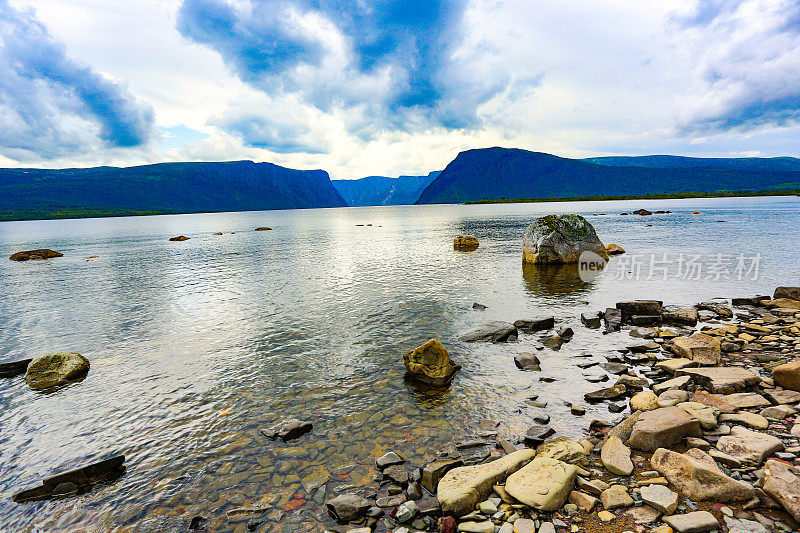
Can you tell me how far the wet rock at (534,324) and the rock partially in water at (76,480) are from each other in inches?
688

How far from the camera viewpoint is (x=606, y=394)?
1223 cm

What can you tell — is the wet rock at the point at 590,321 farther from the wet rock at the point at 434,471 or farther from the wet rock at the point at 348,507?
the wet rock at the point at 348,507

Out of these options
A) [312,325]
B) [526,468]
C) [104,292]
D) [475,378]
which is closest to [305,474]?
[526,468]

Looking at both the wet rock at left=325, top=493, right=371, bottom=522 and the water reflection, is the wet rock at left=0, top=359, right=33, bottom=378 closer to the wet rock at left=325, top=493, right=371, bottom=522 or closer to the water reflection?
the wet rock at left=325, top=493, right=371, bottom=522

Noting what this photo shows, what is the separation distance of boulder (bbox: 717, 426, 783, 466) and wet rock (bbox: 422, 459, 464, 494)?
19.3 feet

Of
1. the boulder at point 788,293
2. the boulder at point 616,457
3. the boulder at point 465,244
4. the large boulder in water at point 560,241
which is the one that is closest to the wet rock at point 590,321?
the boulder at point 616,457

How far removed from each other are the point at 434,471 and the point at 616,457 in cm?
417

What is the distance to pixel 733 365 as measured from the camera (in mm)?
13688

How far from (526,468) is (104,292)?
3917 cm

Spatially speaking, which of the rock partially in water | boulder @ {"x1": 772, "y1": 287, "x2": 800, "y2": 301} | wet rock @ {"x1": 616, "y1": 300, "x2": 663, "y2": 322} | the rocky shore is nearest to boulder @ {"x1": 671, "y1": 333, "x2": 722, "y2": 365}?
the rocky shore

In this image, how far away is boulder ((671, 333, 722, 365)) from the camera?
45.4 feet

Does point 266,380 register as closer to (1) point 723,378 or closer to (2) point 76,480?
(2) point 76,480

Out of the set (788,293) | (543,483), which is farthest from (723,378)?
(788,293)

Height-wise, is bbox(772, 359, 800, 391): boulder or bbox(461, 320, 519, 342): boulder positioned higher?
bbox(772, 359, 800, 391): boulder
